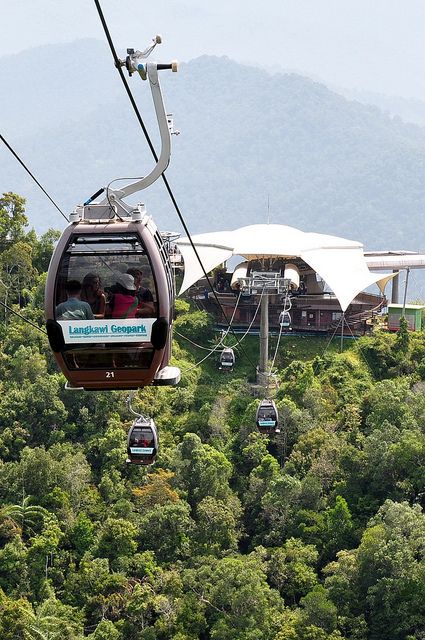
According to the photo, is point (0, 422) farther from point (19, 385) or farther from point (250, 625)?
point (250, 625)

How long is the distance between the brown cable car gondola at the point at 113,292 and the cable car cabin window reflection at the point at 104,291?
0.05 ft

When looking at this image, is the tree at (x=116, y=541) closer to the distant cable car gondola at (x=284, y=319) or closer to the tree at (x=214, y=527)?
the tree at (x=214, y=527)

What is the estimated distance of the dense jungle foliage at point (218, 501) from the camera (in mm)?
44000

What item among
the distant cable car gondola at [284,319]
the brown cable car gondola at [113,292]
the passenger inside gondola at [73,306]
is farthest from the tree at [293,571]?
the passenger inside gondola at [73,306]

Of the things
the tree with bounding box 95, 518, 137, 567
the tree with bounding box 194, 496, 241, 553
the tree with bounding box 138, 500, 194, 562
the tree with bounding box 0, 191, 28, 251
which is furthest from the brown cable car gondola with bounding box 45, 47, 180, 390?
the tree with bounding box 0, 191, 28, 251

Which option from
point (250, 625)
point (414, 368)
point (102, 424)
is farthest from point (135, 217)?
point (414, 368)

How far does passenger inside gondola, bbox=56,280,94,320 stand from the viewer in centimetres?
1984

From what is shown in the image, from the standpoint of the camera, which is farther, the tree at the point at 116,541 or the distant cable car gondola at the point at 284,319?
the distant cable car gondola at the point at 284,319

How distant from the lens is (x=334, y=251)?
2478 inches

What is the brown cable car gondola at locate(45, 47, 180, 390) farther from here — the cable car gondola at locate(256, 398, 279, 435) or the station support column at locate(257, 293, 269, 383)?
the station support column at locate(257, 293, 269, 383)

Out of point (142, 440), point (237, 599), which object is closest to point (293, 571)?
point (237, 599)

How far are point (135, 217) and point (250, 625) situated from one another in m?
25.7

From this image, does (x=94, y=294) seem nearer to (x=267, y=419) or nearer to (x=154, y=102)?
(x=154, y=102)

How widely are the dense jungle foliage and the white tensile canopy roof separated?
111 inches
